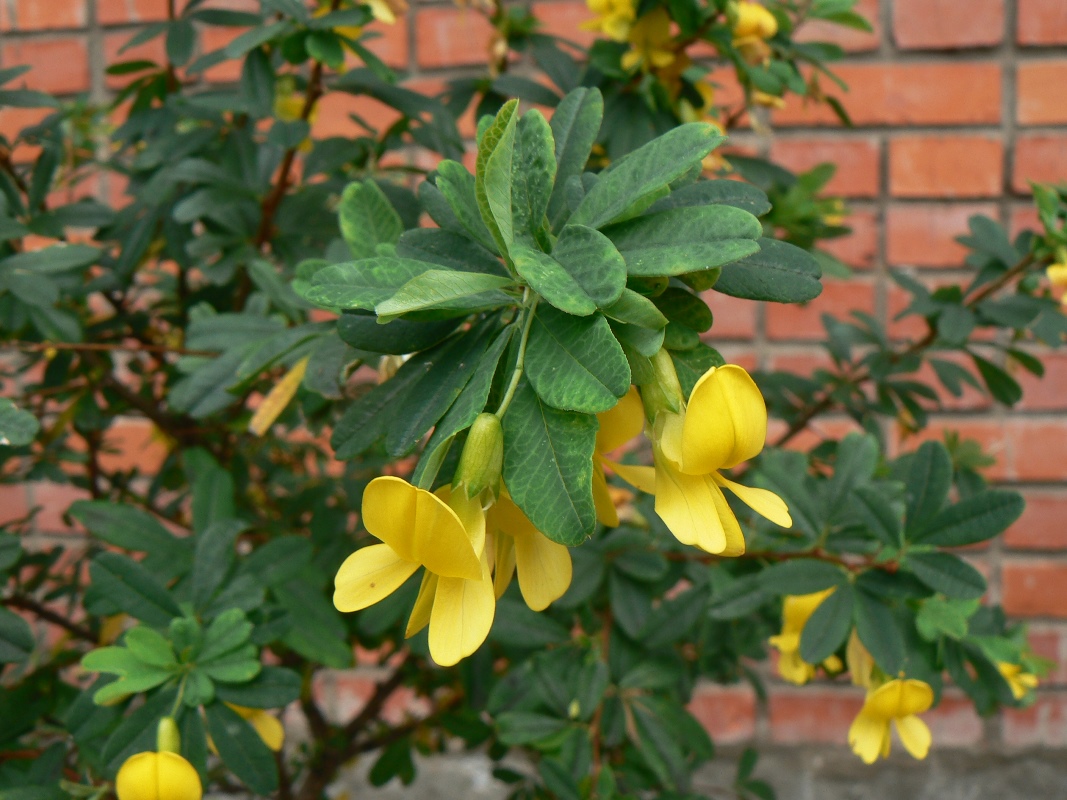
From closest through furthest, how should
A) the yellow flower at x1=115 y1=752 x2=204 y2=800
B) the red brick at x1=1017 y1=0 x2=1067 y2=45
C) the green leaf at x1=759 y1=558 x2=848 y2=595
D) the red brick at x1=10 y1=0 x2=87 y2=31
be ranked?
the yellow flower at x1=115 y1=752 x2=204 y2=800
the green leaf at x1=759 y1=558 x2=848 y2=595
the red brick at x1=1017 y1=0 x2=1067 y2=45
the red brick at x1=10 y1=0 x2=87 y2=31

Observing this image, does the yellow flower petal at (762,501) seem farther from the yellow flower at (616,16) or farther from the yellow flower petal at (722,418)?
the yellow flower at (616,16)

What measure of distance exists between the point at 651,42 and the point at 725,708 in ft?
2.81

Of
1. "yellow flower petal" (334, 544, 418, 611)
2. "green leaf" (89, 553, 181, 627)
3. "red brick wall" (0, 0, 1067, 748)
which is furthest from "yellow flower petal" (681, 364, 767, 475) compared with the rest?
"red brick wall" (0, 0, 1067, 748)

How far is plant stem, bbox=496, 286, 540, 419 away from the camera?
278 millimetres

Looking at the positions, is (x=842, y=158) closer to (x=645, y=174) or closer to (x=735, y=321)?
(x=735, y=321)

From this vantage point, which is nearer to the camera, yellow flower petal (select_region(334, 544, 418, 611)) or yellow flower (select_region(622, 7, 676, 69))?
yellow flower petal (select_region(334, 544, 418, 611))

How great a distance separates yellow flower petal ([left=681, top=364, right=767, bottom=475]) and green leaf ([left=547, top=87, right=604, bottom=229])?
0.11 m

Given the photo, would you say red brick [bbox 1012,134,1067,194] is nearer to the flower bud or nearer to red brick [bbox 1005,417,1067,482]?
red brick [bbox 1005,417,1067,482]

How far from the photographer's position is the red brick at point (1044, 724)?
3.52 feet

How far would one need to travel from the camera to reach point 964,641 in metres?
0.51

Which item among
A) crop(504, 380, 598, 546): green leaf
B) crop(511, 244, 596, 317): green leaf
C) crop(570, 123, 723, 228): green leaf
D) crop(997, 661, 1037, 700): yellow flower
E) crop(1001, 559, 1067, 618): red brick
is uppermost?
crop(570, 123, 723, 228): green leaf

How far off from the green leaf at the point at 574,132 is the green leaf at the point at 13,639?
0.36 meters

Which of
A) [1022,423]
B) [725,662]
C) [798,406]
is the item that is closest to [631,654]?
[725,662]

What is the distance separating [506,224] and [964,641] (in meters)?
0.41
